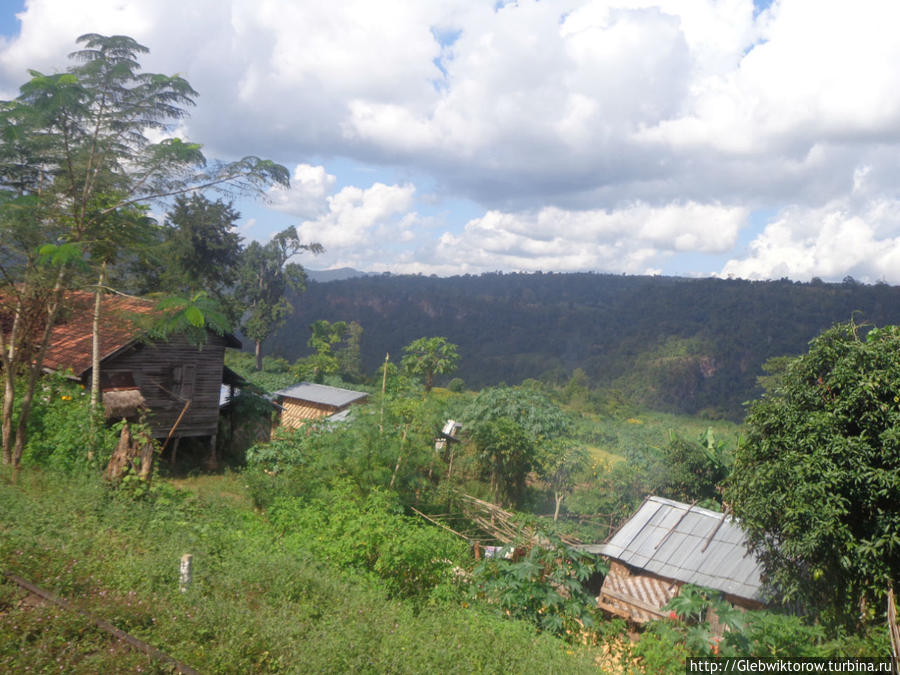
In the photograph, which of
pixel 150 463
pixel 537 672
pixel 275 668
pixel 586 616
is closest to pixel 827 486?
pixel 586 616

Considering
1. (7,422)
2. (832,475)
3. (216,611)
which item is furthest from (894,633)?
(7,422)

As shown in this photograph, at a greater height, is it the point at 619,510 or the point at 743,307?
the point at 743,307

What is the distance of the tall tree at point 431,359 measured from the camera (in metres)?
25.1

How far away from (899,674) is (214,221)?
85.7ft

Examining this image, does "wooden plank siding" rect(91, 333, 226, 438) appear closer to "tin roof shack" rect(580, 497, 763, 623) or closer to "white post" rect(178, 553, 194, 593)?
"white post" rect(178, 553, 194, 593)

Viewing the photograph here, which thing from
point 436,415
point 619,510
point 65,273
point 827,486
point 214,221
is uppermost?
point 214,221

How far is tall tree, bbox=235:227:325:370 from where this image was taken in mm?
37750

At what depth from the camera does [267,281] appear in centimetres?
3844

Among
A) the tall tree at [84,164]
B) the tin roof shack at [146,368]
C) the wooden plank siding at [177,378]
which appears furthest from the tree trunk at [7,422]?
the wooden plank siding at [177,378]

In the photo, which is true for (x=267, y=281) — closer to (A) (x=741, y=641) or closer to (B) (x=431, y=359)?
(B) (x=431, y=359)

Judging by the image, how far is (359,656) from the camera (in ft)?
15.2

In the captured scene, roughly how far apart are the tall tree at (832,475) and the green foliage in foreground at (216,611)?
295 cm

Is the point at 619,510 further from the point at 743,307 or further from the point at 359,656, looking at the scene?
the point at 743,307

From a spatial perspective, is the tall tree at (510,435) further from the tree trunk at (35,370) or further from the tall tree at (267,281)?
the tall tree at (267,281)
